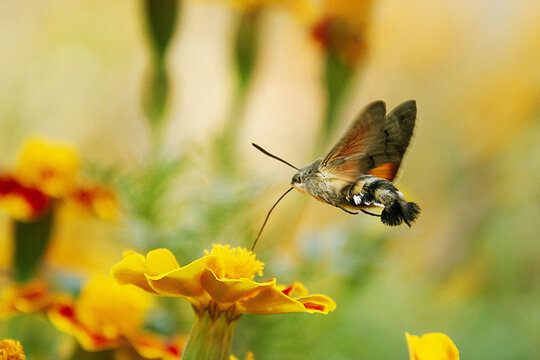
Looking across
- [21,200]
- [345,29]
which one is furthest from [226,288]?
[345,29]

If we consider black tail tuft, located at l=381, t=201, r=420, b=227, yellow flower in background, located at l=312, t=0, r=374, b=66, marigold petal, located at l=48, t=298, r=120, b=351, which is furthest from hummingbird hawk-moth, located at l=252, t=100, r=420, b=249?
yellow flower in background, located at l=312, t=0, r=374, b=66

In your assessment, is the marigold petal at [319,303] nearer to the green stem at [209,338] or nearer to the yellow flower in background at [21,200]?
the green stem at [209,338]

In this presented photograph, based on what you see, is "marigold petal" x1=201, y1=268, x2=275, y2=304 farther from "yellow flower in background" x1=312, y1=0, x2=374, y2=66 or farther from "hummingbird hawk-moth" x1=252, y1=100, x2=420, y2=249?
"yellow flower in background" x1=312, y1=0, x2=374, y2=66

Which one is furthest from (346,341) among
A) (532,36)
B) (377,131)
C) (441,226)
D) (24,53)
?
(24,53)

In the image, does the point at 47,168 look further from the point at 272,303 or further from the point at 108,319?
the point at 272,303

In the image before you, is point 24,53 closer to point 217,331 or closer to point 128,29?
point 128,29

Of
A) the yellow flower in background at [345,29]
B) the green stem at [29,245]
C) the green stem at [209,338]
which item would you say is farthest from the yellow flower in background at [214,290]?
the yellow flower in background at [345,29]
